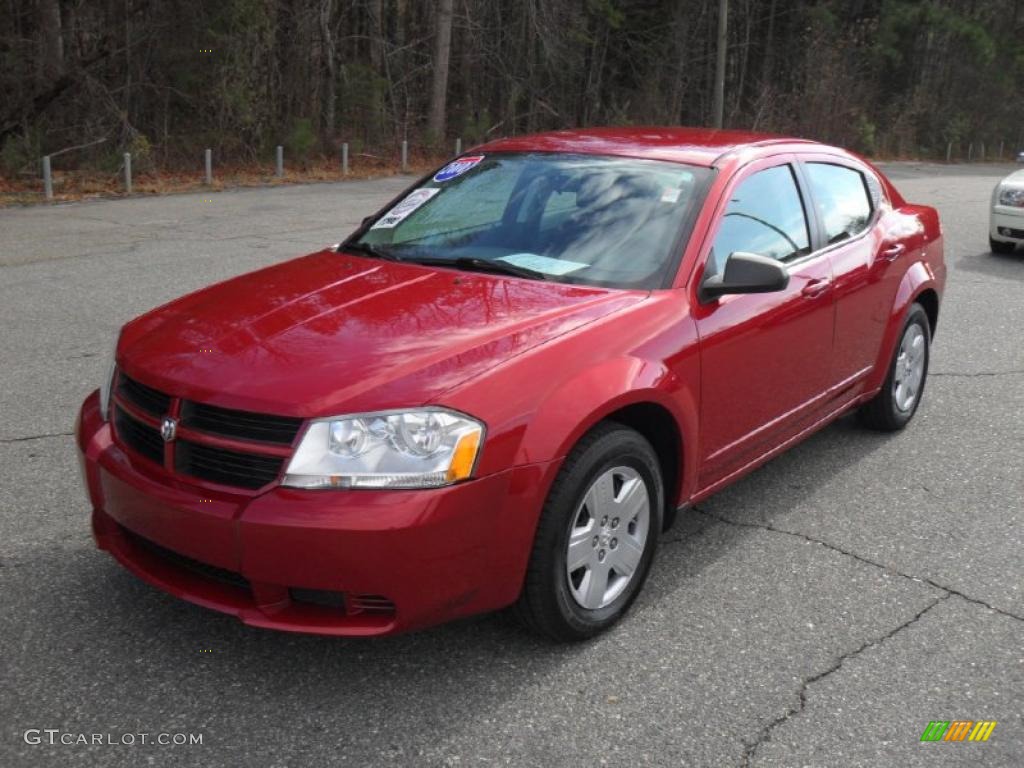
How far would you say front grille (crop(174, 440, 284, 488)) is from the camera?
285 centimetres

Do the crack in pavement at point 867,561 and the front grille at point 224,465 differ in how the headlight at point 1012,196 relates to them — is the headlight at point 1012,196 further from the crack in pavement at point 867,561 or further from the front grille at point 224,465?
the front grille at point 224,465

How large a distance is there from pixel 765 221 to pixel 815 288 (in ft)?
1.22

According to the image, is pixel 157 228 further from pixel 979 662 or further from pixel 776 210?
pixel 979 662

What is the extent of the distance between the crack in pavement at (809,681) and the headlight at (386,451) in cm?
106

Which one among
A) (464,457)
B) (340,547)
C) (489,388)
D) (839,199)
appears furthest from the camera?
(839,199)

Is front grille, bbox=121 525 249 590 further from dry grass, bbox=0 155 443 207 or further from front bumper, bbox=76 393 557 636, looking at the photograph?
dry grass, bbox=0 155 443 207

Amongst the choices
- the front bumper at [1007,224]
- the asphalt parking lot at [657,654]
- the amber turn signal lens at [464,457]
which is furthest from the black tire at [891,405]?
the front bumper at [1007,224]

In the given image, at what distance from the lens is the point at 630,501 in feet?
11.1

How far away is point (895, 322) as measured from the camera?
17.0ft

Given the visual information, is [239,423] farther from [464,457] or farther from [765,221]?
[765,221]

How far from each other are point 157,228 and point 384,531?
11931 millimetres

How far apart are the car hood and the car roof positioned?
3.07 ft

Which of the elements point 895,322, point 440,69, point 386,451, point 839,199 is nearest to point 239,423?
point 386,451

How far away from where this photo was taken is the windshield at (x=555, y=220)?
381 centimetres
